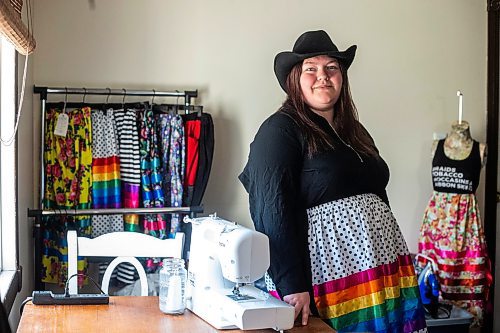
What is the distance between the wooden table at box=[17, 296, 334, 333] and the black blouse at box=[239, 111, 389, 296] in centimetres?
18

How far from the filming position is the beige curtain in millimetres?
2068

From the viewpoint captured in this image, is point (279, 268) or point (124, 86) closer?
point (279, 268)

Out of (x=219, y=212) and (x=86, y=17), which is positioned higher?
(x=86, y=17)

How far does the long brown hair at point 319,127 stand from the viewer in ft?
7.59

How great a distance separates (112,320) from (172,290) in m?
0.18

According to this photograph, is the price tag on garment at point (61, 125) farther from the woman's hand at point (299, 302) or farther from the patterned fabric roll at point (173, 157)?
the woman's hand at point (299, 302)

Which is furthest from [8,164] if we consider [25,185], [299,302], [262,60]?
[262,60]

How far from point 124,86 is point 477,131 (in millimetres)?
1966

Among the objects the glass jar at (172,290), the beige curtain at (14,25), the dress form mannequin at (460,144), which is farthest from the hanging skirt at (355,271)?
the dress form mannequin at (460,144)

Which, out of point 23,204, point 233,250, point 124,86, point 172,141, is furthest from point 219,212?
point 233,250

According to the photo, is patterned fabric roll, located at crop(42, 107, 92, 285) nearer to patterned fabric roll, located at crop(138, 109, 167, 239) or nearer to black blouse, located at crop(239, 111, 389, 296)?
patterned fabric roll, located at crop(138, 109, 167, 239)

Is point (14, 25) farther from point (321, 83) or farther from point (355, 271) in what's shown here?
point (355, 271)

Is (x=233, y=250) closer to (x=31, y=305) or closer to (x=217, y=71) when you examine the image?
(x=31, y=305)

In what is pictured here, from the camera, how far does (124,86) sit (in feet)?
12.1
